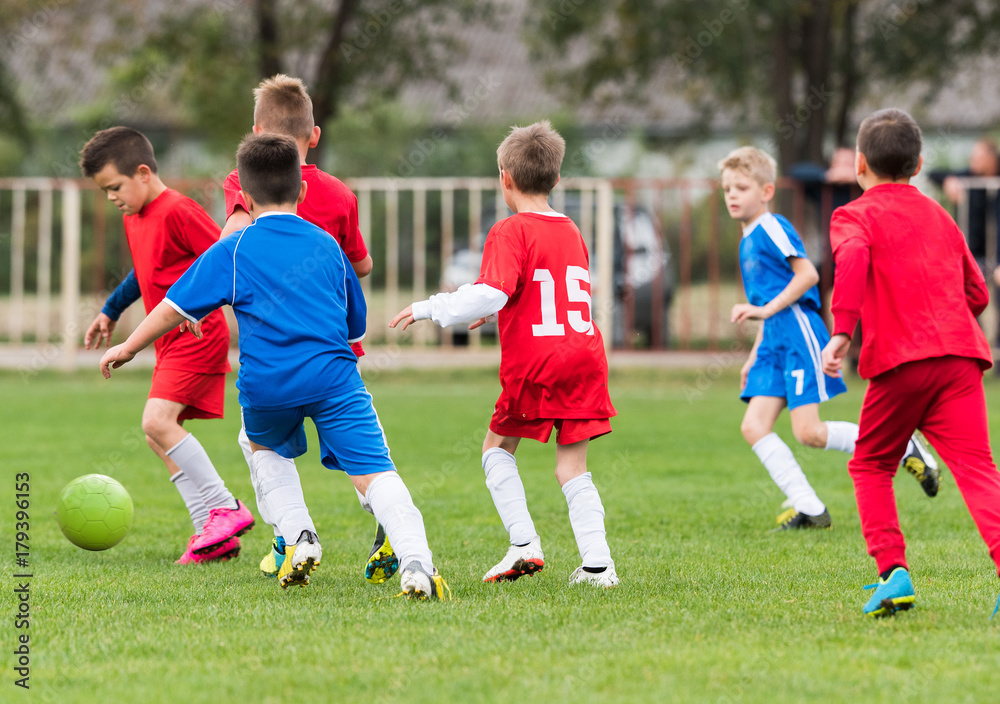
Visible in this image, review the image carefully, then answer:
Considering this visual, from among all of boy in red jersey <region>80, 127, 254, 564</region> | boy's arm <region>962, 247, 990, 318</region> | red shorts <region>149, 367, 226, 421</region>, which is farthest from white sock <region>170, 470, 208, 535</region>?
boy's arm <region>962, 247, 990, 318</region>

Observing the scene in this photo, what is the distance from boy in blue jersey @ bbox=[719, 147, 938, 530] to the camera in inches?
228

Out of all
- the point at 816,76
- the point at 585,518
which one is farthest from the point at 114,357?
the point at 816,76

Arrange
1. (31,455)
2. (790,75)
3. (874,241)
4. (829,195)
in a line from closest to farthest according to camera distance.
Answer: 1. (874,241)
2. (31,455)
3. (829,195)
4. (790,75)

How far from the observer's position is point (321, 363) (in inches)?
159

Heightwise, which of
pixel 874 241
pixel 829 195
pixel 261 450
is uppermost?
pixel 829 195

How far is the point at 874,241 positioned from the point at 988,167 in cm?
1093

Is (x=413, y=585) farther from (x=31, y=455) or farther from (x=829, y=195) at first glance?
(x=829, y=195)

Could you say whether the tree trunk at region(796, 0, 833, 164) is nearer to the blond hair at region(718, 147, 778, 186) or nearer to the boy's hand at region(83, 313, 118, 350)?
the blond hair at region(718, 147, 778, 186)

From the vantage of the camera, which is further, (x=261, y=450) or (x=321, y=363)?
(x=261, y=450)

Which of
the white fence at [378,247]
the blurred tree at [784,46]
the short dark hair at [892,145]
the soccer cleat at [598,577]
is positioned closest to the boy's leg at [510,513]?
the soccer cleat at [598,577]

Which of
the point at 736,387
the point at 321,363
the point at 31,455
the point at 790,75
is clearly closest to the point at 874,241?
the point at 321,363

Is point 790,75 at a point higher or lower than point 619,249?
higher

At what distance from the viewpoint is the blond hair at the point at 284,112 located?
4785mm

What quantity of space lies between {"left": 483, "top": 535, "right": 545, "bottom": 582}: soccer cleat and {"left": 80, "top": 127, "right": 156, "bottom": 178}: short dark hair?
92.1 inches
